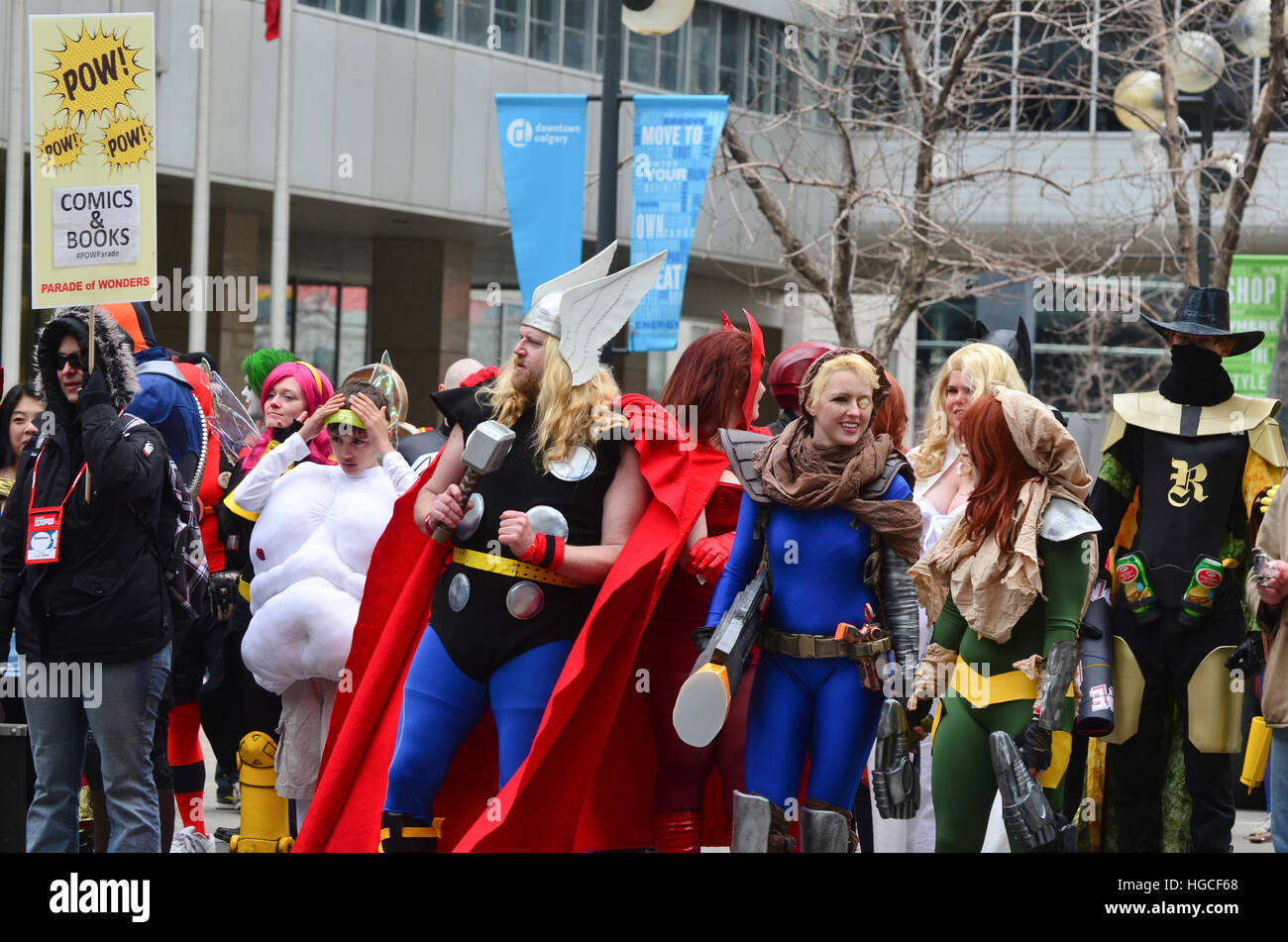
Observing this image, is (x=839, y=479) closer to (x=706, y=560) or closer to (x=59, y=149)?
(x=706, y=560)

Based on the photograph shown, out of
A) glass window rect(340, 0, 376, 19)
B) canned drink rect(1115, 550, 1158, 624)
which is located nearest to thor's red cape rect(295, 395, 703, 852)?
canned drink rect(1115, 550, 1158, 624)

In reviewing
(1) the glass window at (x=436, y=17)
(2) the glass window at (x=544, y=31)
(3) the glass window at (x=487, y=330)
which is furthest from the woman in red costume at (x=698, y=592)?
(3) the glass window at (x=487, y=330)

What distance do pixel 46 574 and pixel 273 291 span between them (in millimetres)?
16131

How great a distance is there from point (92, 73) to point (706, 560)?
299cm

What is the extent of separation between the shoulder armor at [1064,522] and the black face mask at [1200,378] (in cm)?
123

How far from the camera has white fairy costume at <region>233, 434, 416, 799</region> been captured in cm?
613

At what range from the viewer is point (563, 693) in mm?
5145

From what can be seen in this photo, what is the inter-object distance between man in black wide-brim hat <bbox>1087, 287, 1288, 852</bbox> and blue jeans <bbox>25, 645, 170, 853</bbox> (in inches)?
130

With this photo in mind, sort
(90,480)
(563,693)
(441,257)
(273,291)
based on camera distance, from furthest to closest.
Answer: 1. (441,257)
2. (273,291)
3. (90,480)
4. (563,693)

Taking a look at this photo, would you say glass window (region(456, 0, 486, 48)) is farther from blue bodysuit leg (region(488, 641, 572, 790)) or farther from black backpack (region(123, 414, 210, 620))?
blue bodysuit leg (region(488, 641, 572, 790))

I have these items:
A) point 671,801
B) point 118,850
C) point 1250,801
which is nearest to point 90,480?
point 118,850

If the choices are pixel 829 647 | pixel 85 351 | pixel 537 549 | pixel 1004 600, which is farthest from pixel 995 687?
pixel 85 351

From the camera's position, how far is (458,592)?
519 centimetres
